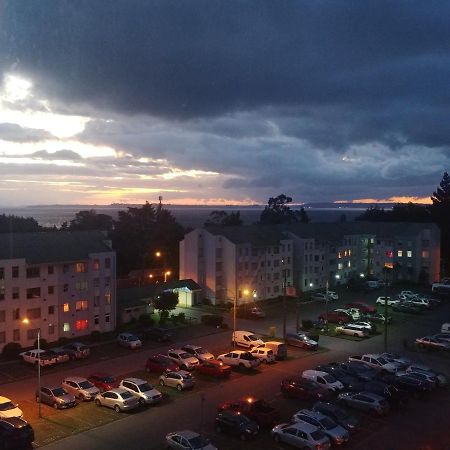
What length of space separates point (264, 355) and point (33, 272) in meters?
23.4

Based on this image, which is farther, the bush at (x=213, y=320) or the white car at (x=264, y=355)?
the bush at (x=213, y=320)

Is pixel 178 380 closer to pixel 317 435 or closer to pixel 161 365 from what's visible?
pixel 161 365

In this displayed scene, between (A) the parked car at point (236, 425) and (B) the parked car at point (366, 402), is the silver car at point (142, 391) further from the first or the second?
(B) the parked car at point (366, 402)

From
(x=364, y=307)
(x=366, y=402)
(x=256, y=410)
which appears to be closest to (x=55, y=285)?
(x=256, y=410)

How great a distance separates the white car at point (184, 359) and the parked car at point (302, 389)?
8.45 metres

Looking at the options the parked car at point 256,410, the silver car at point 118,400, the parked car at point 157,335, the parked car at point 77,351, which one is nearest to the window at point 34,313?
the parked car at point 77,351

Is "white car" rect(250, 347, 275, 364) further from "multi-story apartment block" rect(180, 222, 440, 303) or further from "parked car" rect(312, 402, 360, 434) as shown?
"multi-story apartment block" rect(180, 222, 440, 303)

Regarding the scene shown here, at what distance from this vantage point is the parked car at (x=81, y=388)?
35.6m

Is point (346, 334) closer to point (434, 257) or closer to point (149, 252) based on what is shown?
point (434, 257)

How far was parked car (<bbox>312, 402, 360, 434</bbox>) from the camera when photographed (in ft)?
99.7

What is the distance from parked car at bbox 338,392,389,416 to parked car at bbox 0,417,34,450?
63.8 feet

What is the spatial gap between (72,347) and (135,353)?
5.60 metres

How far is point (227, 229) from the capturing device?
7594 cm

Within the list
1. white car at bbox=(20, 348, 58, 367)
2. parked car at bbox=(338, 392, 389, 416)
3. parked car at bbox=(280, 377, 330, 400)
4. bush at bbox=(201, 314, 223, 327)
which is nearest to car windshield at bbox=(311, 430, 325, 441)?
parked car at bbox=(338, 392, 389, 416)
